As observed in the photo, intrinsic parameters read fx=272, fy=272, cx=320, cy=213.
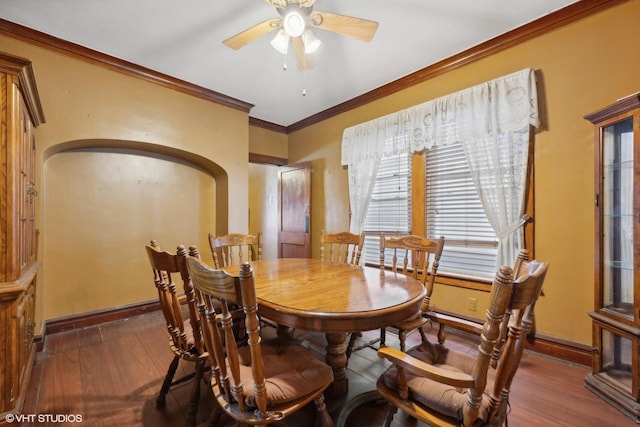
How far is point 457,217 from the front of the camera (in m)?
2.83

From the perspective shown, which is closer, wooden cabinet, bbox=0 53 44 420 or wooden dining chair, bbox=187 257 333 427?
wooden dining chair, bbox=187 257 333 427

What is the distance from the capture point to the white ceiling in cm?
213

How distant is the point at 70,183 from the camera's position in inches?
113

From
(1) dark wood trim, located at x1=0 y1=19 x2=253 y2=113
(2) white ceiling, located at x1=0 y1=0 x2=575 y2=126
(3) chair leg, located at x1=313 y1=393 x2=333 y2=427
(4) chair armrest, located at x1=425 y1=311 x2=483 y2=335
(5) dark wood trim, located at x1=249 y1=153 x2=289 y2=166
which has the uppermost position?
(2) white ceiling, located at x1=0 y1=0 x2=575 y2=126

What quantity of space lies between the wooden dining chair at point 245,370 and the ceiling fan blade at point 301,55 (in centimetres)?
183

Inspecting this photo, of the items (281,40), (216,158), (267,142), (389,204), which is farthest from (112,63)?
(389,204)

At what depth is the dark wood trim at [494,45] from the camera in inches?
82.0

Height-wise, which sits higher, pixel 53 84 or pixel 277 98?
pixel 277 98

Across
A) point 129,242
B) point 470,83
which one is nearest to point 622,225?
point 470,83

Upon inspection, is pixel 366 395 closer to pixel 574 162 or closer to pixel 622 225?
pixel 622 225

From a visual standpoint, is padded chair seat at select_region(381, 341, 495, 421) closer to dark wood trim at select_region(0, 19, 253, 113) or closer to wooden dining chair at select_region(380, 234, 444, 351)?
wooden dining chair at select_region(380, 234, 444, 351)

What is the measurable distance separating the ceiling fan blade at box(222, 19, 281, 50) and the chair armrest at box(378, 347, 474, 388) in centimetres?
210

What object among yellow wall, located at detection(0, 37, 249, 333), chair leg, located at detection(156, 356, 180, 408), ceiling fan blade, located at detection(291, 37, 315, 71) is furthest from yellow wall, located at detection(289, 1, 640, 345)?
yellow wall, located at detection(0, 37, 249, 333)

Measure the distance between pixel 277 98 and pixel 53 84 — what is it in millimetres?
2268
